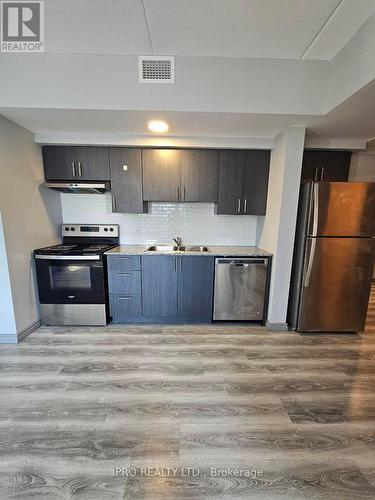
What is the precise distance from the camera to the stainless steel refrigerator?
2316mm

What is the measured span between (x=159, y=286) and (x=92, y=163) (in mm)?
1775

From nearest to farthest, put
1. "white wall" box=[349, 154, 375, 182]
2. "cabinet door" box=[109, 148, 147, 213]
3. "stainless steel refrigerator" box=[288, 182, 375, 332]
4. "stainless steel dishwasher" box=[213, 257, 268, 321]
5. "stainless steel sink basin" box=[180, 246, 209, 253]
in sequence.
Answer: "stainless steel refrigerator" box=[288, 182, 375, 332] < "stainless steel dishwasher" box=[213, 257, 268, 321] < "cabinet door" box=[109, 148, 147, 213] < "stainless steel sink basin" box=[180, 246, 209, 253] < "white wall" box=[349, 154, 375, 182]

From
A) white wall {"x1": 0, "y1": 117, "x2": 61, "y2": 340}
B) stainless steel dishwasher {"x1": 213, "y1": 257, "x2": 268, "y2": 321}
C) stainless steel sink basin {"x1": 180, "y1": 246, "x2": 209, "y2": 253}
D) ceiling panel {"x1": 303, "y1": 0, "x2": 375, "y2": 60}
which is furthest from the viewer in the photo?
stainless steel sink basin {"x1": 180, "y1": 246, "x2": 209, "y2": 253}

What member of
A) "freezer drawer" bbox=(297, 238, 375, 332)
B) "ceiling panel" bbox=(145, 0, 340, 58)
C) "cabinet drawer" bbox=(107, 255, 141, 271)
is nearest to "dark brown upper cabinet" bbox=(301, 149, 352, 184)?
"freezer drawer" bbox=(297, 238, 375, 332)

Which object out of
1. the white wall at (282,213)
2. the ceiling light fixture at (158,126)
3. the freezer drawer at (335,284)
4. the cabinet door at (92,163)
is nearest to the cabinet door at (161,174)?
the ceiling light fixture at (158,126)

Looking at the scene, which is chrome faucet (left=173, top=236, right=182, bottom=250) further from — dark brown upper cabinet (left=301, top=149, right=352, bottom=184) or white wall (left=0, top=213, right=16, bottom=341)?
white wall (left=0, top=213, right=16, bottom=341)

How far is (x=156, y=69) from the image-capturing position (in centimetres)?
187

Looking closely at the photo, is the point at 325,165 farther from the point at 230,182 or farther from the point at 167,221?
the point at 167,221

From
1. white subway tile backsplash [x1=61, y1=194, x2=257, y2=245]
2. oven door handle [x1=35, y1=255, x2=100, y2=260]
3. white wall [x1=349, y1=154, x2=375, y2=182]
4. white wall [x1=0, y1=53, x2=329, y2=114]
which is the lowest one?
oven door handle [x1=35, y1=255, x2=100, y2=260]

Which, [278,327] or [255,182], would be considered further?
[255,182]

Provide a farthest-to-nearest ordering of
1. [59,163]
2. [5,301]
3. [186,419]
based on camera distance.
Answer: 1. [59,163]
2. [5,301]
3. [186,419]

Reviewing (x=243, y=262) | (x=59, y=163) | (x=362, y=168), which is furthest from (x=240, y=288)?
(x=362, y=168)

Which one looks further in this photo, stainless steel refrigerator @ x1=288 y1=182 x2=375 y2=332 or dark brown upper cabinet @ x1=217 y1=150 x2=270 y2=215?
dark brown upper cabinet @ x1=217 y1=150 x2=270 y2=215

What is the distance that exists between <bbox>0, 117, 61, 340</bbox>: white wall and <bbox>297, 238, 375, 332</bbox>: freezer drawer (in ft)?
10.3
